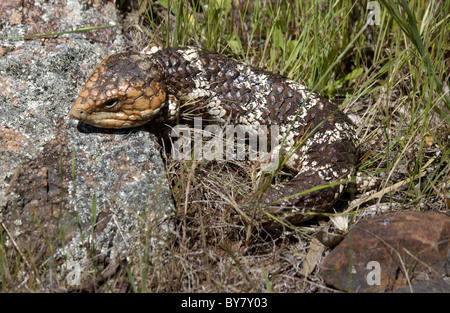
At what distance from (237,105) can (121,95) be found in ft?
2.42

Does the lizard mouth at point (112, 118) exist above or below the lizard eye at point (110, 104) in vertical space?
below

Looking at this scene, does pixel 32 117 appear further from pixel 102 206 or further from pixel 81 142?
pixel 102 206

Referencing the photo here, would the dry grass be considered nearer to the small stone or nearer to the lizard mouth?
the small stone

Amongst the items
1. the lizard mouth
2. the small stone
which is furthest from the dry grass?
the lizard mouth

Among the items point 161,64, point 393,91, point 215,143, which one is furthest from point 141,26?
point 393,91

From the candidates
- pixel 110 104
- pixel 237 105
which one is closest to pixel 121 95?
pixel 110 104

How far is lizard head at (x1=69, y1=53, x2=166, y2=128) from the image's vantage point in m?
2.59

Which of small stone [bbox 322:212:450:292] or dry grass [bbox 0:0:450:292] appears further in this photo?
dry grass [bbox 0:0:450:292]

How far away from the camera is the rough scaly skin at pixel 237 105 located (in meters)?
2.63

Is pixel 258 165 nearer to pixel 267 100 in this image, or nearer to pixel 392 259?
pixel 267 100

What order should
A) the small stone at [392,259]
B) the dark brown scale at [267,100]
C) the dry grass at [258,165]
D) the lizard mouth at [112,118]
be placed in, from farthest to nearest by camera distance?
the dark brown scale at [267,100], the lizard mouth at [112,118], the dry grass at [258,165], the small stone at [392,259]

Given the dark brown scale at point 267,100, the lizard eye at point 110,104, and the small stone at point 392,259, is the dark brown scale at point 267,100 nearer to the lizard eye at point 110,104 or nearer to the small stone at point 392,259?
the lizard eye at point 110,104

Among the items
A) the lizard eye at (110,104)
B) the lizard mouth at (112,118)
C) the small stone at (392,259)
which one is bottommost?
the small stone at (392,259)

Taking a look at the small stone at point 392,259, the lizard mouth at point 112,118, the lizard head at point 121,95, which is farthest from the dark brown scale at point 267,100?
the small stone at point 392,259
